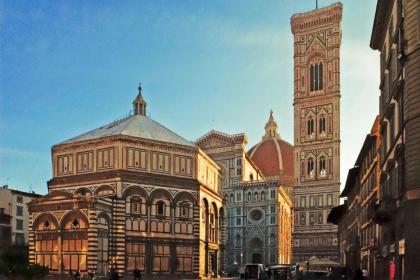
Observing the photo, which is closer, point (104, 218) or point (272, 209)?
point (104, 218)

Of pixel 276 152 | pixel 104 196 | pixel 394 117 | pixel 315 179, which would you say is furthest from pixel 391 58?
pixel 276 152

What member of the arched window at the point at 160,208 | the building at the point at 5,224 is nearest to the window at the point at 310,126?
the arched window at the point at 160,208

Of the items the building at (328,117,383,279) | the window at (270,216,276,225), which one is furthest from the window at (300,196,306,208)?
the building at (328,117,383,279)

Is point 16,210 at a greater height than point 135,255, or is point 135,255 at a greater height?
point 16,210

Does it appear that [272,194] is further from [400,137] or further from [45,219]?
[400,137]

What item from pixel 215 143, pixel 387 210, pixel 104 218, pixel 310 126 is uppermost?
pixel 310 126

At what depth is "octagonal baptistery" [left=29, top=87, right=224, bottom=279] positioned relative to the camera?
204 feet

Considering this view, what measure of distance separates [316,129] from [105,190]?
61607 millimetres

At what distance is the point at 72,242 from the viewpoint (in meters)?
61.9

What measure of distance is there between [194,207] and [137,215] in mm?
7472

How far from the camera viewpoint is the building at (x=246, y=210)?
117m

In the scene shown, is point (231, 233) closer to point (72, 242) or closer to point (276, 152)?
point (276, 152)

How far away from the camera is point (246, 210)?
121 meters

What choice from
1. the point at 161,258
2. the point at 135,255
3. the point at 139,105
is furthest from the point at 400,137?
the point at 139,105
